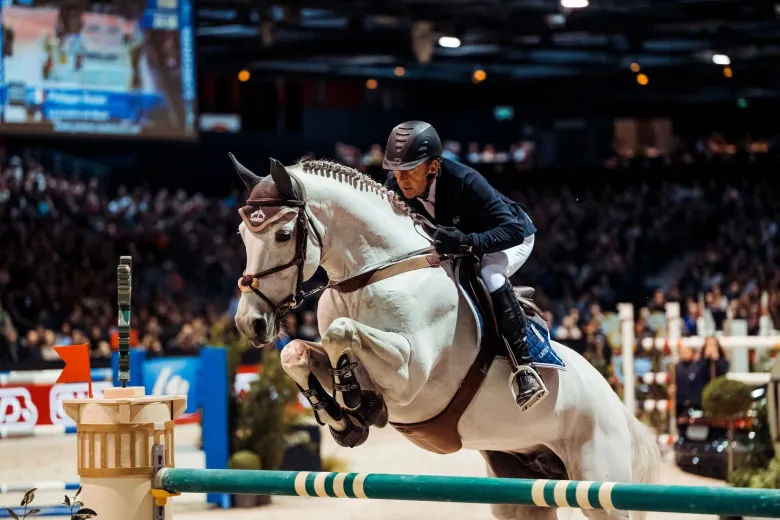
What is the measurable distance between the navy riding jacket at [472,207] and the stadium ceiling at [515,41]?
12.0 meters

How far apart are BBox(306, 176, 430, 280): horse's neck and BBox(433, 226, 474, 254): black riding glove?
0.35 feet

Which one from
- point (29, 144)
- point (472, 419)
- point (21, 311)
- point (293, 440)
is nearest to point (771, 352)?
point (293, 440)

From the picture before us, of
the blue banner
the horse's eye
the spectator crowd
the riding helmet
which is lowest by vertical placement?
the spectator crowd

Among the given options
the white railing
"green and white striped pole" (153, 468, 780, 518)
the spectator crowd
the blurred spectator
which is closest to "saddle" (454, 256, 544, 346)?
"green and white striped pole" (153, 468, 780, 518)

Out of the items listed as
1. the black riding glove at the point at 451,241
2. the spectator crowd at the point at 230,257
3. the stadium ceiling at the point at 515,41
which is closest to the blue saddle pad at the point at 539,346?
the black riding glove at the point at 451,241

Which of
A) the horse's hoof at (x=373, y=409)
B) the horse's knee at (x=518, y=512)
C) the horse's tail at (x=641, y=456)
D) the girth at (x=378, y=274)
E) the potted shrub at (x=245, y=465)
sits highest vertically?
the girth at (x=378, y=274)

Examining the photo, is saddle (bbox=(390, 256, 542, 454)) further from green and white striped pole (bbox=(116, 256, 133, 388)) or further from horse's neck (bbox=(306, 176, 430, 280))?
green and white striped pole (bbox=(116, 256, 133, 388))

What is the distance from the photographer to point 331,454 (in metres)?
9.77

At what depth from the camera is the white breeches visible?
4117mm

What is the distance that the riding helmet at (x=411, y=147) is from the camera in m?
3.96

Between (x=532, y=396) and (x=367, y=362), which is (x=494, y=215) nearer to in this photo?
(x=532, y=396)

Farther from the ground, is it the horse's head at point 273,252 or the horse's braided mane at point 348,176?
the horse's braided mane at point 348,176

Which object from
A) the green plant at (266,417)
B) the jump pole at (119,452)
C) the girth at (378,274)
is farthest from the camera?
the green plant at (266,417)

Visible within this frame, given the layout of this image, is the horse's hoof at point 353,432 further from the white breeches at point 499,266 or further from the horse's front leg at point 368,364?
the white breeches at point 499,266
